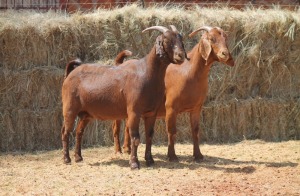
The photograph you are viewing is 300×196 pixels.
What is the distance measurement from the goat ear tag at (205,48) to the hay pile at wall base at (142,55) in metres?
2.61

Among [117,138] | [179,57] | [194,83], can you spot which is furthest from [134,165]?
[179,57]

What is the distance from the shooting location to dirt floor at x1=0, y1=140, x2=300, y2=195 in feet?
24.7

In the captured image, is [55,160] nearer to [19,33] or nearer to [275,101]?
[19,33]

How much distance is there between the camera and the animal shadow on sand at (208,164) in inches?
351

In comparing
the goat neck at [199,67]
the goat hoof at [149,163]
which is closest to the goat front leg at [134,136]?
the goat hoof at [149,163]

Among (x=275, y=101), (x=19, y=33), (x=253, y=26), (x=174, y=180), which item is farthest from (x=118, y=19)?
(x=174, y=180)

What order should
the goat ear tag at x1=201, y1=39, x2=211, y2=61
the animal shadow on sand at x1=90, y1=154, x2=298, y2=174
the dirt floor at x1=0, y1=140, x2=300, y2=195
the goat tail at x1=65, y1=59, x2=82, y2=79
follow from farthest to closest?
1. the goat tail at x1=65, y1=59, x2=82, y2=79
2. the goat ear tag at x1=201, y1=39, x2=211, y2=61
3. the animal shadow on sand at x1=90, y1=154, x2=298, y2=174
4. the dirt floor at x1=0, y1=140, x2=300, y2=195

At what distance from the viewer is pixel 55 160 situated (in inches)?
391

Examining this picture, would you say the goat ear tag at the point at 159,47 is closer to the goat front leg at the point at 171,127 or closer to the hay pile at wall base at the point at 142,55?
the goat front leg at the point at 171,127

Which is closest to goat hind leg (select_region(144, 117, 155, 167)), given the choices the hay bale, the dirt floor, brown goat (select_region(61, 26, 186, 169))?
brown goat (select_region(61, 26, 186, 169))

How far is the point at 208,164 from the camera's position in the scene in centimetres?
931

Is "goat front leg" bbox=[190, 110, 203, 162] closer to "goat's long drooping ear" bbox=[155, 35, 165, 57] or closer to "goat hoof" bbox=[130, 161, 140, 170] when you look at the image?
"goat hoof" bbox=[130, 161, 140, 170]

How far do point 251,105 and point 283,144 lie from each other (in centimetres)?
113

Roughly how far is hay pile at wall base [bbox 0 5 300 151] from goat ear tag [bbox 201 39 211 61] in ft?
8.57
